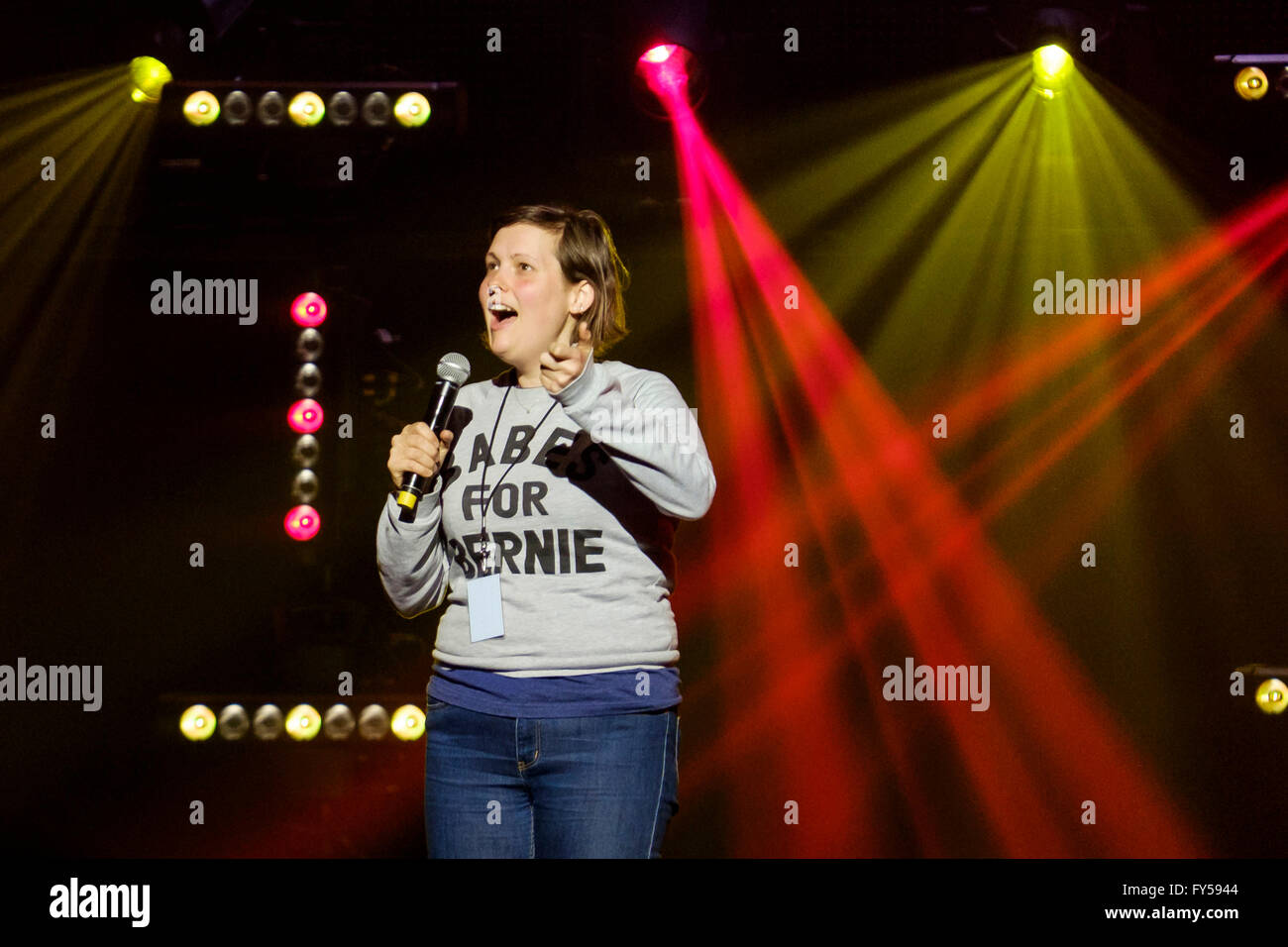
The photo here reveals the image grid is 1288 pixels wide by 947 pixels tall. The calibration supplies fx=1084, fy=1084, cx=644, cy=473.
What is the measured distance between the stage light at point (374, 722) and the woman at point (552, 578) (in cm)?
149

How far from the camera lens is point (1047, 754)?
3674 millimetres

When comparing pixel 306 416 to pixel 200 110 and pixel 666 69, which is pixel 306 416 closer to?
pixel 200 110

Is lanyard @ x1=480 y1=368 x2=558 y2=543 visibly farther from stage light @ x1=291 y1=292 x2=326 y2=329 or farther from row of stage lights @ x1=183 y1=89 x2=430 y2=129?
stage light @ x1=291 y1=292 x2=326 y2=329

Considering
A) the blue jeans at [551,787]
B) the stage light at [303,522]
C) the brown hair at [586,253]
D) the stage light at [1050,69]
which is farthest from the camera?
the stage light at [303,522]

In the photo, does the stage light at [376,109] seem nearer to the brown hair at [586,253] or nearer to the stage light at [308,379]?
the stage light at [308,379]

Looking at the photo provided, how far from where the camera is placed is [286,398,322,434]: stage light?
3.59 metres

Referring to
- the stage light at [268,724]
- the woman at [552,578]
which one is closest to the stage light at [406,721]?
the stage light at [268,724]

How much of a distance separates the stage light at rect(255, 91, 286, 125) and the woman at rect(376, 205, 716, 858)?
1.80 metres

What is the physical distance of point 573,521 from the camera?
1.67m

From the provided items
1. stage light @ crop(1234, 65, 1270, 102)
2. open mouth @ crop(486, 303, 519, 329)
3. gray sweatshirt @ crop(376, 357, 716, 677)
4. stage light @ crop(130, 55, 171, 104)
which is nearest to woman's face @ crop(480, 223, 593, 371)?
open mouth @ crop(486, 303, 519, 329)

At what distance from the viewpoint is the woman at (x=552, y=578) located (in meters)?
1.58

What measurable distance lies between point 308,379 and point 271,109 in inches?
33.7

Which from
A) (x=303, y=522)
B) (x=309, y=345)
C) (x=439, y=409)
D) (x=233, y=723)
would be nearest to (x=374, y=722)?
(x=233, y=723)
